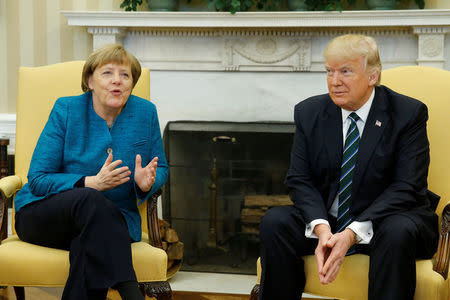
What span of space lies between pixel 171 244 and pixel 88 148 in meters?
1.12

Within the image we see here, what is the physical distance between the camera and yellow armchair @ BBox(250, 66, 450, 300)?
1705mm

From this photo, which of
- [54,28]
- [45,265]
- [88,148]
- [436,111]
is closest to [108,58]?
[88,148]

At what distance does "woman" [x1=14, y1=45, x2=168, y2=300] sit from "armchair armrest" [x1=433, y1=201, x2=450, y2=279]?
92cm

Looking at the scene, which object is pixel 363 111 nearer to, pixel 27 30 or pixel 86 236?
pixel 86 236

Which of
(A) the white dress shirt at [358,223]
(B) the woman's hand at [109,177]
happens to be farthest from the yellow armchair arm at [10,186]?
(A) the white dress shirt at [358,223]

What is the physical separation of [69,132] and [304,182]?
84 centimetres

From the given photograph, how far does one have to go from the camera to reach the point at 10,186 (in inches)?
83.7

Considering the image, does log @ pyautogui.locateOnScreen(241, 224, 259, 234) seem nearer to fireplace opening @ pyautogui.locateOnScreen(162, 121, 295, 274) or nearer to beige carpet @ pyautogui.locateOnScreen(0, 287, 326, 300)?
fireplace opening @ pyautogui.locateOnScreen(162, 121, 295, 274)

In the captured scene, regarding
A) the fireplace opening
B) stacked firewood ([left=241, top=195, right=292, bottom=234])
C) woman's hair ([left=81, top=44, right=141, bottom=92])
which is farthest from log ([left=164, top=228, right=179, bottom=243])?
woman's hair ([left=81, top=44, right=141, bottom=92])

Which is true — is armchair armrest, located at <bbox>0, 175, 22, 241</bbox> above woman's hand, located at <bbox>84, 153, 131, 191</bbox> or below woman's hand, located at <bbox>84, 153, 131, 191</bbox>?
below

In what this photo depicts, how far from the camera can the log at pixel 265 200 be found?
125 inches

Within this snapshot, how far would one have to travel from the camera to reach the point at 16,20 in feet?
11.6

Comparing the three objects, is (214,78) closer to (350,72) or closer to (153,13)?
(153,13)

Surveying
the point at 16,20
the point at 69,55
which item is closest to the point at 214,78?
the point at 69,55
